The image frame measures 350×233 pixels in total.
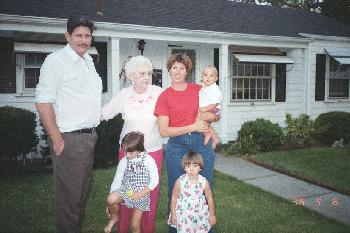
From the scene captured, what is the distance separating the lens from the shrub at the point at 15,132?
7.66 meters

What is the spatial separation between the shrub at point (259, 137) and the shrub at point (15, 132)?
5496 millimetres

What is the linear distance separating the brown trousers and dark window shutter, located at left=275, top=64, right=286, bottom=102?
1071cm

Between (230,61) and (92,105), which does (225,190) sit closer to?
(92,105)

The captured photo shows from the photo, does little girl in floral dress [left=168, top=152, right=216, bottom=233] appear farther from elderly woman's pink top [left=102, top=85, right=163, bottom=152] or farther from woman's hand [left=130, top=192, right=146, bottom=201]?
elderly woman's pink top [left=102, top=85, right=163, bottom=152]

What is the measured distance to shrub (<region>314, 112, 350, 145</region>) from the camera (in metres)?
11.3

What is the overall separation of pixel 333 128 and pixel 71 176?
1007cm

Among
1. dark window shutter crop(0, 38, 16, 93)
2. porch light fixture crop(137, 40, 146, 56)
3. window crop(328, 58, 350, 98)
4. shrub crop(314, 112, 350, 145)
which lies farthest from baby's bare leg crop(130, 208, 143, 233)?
window crop(328, 58, 350, 98)

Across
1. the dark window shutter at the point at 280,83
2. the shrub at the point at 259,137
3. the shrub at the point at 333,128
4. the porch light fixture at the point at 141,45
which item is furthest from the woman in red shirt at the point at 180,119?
the dark window shutter at the point at 280,83

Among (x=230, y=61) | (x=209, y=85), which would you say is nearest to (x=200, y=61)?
(x=230, y=61)

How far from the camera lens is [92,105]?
3.39m

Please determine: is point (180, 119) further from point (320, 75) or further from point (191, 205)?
point (320, 75)

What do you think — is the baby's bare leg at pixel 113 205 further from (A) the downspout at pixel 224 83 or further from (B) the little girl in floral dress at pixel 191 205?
(A) the downspout at pixel 224 83

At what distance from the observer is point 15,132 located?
772 centimetres

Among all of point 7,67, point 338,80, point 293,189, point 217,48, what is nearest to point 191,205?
point 293,189
